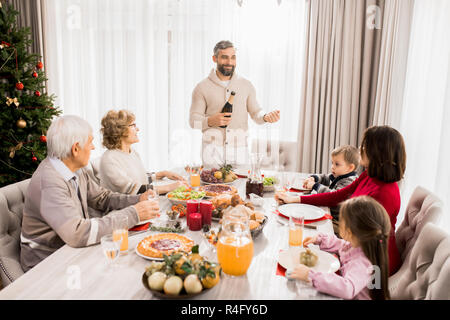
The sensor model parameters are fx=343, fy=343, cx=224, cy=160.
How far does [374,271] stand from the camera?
3.60 ft

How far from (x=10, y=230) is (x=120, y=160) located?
68 centimetres

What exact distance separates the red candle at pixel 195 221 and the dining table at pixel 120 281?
0.45 ft

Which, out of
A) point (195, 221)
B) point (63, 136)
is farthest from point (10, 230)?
point (195, 221)

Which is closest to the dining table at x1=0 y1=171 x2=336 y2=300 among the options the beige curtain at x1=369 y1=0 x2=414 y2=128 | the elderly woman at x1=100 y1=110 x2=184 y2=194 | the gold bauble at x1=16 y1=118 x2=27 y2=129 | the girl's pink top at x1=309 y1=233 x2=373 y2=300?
the girl's pink top at x1=309 y1=233 x2=373 y2=300

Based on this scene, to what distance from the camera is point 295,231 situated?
1.30 metres

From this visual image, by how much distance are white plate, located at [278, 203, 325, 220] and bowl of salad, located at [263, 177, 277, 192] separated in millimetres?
293

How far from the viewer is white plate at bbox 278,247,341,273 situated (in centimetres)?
114

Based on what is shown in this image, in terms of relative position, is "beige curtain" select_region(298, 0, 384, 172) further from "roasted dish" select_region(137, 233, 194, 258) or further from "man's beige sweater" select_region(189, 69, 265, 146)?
"roasted dish" select_region(137, 233, 194, 258)

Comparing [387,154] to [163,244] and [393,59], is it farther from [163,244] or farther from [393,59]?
[393,59]

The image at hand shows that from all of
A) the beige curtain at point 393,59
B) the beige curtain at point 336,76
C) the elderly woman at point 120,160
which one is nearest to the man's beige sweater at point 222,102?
the beige curtain at point 336,76

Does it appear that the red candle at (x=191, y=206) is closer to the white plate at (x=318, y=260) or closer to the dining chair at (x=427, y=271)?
the white plate at (x=318, y=260)

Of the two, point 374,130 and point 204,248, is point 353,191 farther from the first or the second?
point 204,248

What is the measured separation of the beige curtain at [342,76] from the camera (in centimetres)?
323

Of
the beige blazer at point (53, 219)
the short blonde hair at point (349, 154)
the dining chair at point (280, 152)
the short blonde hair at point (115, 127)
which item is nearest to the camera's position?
the beige blazer at point (53, 219)
